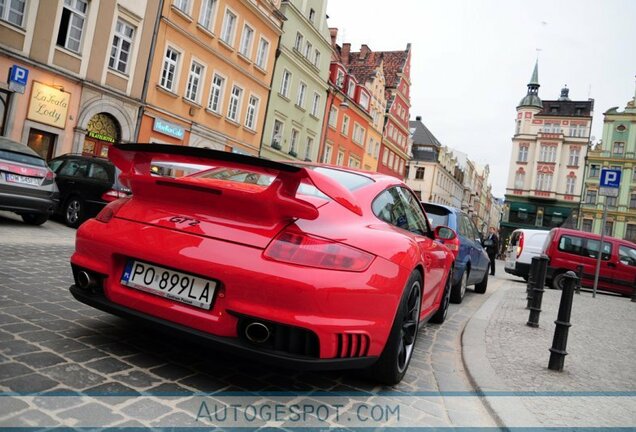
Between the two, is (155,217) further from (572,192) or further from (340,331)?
(572,192)

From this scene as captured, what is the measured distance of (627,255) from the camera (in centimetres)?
1417

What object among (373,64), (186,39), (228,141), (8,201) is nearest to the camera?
(8,201)

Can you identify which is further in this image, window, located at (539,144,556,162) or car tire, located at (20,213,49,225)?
window, located at (539,144,556,162)

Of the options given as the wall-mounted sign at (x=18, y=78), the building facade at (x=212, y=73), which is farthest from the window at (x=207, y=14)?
the wall-mounted sign at (x=18, y=78)

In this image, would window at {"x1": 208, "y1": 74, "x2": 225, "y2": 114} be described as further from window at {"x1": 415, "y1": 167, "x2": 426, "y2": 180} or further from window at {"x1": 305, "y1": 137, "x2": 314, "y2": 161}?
window at {"x1": 415, "y1": 167, "x2": 426, "y2": 180}

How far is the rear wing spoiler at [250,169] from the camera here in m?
2.63

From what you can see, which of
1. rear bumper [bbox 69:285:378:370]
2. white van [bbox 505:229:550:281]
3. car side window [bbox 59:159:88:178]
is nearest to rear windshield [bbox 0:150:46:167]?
car side window [bbox 59:159:88:178]

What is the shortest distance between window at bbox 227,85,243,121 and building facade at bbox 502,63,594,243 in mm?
45665

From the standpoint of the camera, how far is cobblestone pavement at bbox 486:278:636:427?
3.25 metres

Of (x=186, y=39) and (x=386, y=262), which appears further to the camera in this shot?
(x=186, y=39)

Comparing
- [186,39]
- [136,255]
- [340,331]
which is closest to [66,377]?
[136,255]

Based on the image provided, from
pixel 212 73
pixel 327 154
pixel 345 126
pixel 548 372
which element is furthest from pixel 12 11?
pixel 345 126

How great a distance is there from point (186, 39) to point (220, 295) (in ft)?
66.5

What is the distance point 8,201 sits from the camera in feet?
27.2
